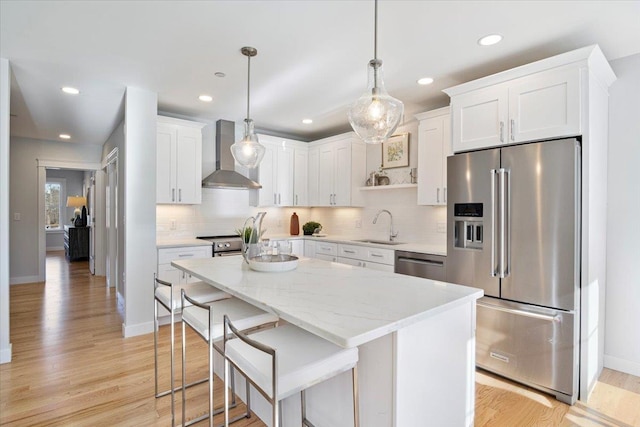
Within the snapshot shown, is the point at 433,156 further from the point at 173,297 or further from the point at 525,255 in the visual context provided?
the point at 173,297

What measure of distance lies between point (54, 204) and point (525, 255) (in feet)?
40.6

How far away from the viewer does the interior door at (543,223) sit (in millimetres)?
2270

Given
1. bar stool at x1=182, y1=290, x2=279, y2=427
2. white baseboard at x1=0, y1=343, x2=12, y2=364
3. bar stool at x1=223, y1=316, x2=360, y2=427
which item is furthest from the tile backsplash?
bar stool at x1=223, y1=316, x2=360, y2=427

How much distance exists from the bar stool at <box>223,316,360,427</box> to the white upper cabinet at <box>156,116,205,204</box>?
305 centimetres

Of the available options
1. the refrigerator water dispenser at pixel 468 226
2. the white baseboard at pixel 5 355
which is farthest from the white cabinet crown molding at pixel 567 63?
the white baseboard at pixel 5 355

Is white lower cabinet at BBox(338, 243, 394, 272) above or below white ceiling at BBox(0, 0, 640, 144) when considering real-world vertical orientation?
below

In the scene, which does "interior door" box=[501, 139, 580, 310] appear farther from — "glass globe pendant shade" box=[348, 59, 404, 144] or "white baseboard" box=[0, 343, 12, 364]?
"white baseboard" box=[0, 343, 12, 364]

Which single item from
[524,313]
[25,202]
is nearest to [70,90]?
[25,202]

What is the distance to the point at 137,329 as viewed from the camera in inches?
138

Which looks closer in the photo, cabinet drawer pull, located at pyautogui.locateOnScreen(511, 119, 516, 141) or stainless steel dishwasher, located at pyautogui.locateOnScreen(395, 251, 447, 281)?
cabinet drawer pull, located at pyautogui.locateOnScreen(511, 119, 516, 141)

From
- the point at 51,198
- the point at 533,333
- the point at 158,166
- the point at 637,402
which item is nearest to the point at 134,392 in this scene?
the point at 158,166

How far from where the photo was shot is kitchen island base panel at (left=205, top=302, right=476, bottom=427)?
4.48 ft

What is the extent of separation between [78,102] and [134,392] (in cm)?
322

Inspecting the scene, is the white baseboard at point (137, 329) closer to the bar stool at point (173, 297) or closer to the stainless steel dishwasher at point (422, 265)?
the bar stool at point (173, 297)
